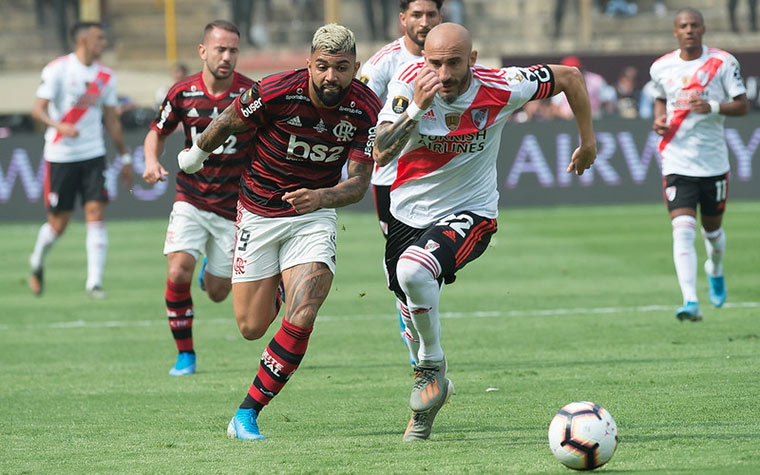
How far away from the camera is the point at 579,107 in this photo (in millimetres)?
6359

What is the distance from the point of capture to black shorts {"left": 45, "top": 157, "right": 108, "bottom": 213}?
12.5 meters

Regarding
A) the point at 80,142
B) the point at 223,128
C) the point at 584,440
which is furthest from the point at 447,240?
the point at 80,142

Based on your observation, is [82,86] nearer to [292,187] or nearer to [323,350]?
[323,350]

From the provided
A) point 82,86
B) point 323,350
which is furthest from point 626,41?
point 323,350

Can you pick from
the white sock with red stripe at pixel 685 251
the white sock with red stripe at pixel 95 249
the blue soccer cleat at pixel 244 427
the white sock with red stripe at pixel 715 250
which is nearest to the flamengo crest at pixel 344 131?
the blue soccer cleat at pixel 244 427

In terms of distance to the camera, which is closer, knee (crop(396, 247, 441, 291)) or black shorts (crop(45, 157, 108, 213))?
knee (crop(396, 247, 441, 291))

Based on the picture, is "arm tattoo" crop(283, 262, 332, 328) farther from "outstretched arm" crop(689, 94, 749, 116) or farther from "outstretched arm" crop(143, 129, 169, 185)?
"outstretched arm" crop(689, 94, 749, 116)

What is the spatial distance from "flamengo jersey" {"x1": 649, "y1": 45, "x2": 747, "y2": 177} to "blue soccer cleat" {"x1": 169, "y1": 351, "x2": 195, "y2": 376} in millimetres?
4420

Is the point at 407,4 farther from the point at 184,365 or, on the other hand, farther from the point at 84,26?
the point at 84,26

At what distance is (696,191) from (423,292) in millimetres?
4804

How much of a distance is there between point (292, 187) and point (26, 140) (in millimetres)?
13461

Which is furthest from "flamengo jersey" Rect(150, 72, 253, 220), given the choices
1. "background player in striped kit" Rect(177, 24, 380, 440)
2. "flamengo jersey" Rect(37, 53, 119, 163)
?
"flamengo jersey" Rect(37, 53, 119, 163)

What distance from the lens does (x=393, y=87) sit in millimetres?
6066

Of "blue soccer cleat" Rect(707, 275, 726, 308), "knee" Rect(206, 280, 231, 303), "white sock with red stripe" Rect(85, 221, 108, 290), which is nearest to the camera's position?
"knee" Rect(206, 280, 231, 303)
